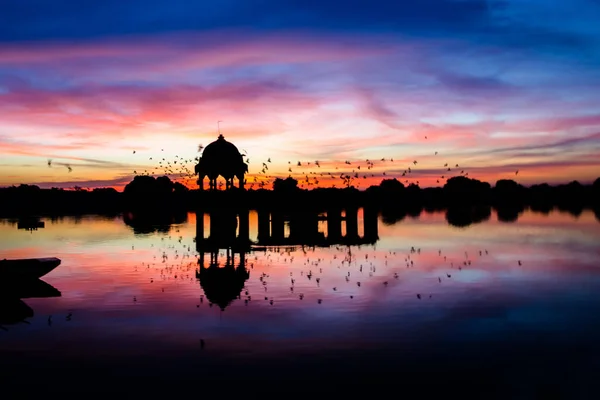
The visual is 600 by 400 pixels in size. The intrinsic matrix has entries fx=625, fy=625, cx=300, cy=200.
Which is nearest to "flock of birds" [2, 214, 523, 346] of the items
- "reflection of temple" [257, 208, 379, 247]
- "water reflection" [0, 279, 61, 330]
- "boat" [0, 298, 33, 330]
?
"boat" [0, 298, 33, 330]

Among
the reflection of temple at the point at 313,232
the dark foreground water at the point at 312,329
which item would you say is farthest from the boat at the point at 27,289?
the reflection of temple at the point at 313,232

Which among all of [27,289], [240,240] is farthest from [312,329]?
[240,240]

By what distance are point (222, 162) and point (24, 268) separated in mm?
61234

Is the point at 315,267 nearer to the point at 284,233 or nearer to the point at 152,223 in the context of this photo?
the point at 284,233

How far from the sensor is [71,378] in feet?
58.4

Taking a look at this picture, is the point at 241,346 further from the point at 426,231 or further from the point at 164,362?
the point at 426,231

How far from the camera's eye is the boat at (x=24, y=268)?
107 feet

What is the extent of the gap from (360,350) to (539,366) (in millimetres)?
5355

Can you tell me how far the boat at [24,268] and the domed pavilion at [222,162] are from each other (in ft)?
196

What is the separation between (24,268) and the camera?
110 ft

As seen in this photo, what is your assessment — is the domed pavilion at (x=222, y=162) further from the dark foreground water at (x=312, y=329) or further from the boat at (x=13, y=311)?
the boat at (x=13, y=311)

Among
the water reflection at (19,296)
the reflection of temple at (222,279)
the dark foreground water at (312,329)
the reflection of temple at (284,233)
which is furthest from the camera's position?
the reflection of temple at (284,233)

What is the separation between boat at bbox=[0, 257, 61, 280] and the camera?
32531mm


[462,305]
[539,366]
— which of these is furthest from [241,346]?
[462,305]
